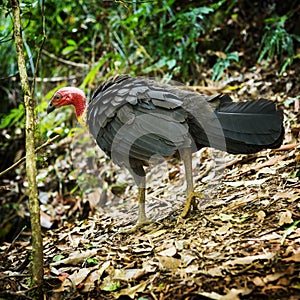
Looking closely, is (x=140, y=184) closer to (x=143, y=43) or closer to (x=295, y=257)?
(x=295, y=257)

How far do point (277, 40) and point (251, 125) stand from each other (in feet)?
10.4

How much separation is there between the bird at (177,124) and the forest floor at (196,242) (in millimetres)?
406

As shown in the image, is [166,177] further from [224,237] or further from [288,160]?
[224,237]

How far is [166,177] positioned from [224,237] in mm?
2350

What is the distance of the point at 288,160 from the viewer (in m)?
3.55

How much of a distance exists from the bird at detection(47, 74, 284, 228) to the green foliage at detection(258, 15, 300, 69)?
2.84 m

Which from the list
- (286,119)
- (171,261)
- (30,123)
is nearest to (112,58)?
(286,119)

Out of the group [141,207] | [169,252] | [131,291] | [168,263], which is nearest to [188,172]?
[141,207]

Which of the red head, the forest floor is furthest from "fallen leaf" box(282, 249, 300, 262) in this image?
the red head

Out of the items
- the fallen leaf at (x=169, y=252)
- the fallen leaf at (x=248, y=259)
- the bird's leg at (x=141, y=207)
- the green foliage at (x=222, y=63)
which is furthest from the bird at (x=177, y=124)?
the green foliage at (x=222, y=63)

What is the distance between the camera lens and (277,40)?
5363 mm

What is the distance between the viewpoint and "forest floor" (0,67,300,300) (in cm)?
198

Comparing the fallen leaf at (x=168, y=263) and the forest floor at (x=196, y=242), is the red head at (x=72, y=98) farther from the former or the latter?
the fallen leaf at (x=168, y=263)

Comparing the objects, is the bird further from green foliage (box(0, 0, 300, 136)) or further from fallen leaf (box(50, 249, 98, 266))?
green foliage (box(0, 0, 300, 136))
